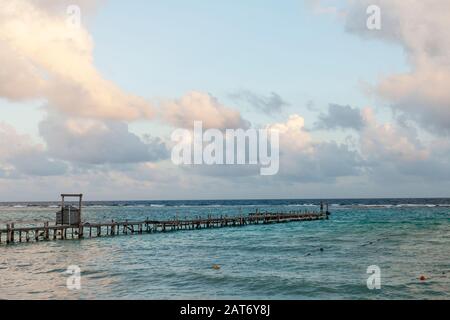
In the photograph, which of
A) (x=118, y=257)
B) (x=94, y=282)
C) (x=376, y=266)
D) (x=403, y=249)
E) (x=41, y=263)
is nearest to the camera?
(x=94, y=282)

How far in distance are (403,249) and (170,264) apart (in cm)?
2094

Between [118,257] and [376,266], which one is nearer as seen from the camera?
[376,266]

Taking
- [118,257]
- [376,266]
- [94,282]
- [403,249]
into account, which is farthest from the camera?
[403,249]

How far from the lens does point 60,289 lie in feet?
84.7

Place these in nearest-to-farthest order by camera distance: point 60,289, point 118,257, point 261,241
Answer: point 60,289 < point 118,257 < point 261,241

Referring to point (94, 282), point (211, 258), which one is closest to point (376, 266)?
point (211, 258)

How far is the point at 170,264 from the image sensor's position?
35.3 m

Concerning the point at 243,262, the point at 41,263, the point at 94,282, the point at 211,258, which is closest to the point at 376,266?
the point at 243,262

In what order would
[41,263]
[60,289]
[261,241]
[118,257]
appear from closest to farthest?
[60,289]
[41,263]
[118,257]
[261,241]

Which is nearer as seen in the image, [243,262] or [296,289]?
[296,289]
